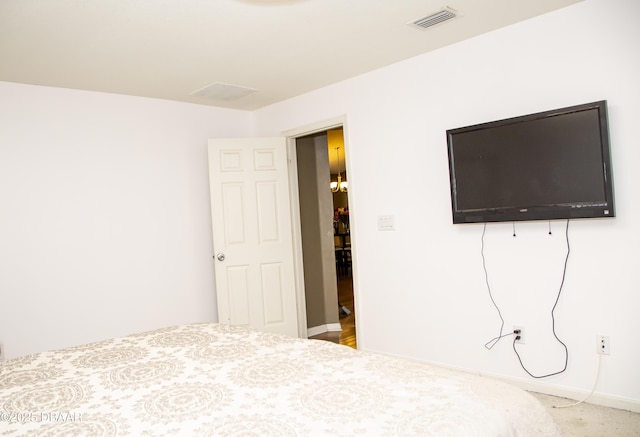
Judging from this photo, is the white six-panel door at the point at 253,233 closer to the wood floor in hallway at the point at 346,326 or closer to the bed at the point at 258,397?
the wood floor in hallway at the point at 346,326

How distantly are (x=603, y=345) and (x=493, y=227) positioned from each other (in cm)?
93

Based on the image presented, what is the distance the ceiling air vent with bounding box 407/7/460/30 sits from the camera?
2.65 metres

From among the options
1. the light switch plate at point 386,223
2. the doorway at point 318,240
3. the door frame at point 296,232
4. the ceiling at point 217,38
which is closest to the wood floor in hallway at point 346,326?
the doorway at point 318,240

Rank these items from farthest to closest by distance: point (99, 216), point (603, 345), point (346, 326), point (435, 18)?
1. point (346, 326)
2. point (99, 216)
3. point (435, 18)
4. point (603, 345)

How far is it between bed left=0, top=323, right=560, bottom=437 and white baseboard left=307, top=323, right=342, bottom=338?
2.99m

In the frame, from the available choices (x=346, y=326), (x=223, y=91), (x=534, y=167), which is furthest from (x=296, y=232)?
(x=534, y=167)

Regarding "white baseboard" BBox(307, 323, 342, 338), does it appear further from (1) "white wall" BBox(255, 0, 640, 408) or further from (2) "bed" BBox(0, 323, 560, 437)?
(2) "bed" BBox(0, 323, 560, 437)

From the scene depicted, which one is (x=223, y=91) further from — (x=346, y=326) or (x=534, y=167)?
(x=346, y=326)

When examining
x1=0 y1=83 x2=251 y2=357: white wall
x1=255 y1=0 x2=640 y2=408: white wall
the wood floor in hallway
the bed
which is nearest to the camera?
the bed

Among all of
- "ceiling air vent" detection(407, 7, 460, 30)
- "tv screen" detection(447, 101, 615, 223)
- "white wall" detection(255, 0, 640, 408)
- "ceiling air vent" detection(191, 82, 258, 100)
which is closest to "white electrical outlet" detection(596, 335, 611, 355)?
"white wall" detection(255, 0, 640, 408)

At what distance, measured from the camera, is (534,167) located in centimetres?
275

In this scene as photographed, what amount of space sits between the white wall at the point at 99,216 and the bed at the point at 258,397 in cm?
187

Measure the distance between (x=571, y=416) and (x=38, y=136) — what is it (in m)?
4.15

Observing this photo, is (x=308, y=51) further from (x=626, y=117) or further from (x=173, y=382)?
(x=173, y=382)
